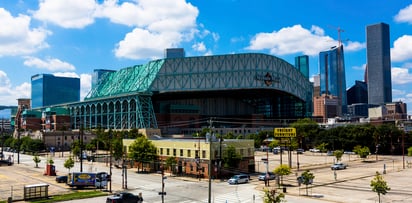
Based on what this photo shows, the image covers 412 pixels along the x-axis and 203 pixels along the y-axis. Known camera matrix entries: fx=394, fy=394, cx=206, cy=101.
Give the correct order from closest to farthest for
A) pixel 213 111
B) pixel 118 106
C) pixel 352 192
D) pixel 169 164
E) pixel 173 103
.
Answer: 1. pixel 352 192
2. pixel 169 164
3. pixel 118 106
4. pixel 173 103
5. pixel 213 111

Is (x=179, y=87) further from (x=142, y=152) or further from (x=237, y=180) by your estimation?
(x=237, y=180)

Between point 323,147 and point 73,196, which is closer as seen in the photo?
point 73,196

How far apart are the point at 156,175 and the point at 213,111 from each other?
4953 inches

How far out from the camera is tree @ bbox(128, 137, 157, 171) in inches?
3000

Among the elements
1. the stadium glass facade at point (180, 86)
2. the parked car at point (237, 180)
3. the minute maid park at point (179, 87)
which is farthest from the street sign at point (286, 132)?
the stadium glass facade at point (180, 86)

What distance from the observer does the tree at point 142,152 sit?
250 feet

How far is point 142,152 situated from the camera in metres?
76.6

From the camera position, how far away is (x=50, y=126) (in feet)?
616

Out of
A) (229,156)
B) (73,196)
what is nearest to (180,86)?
(229,156)

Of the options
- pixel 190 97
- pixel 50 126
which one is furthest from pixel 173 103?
pixel 50 126

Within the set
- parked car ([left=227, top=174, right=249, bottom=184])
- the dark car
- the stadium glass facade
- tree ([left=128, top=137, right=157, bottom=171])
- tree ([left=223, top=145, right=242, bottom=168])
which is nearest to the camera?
the dark car

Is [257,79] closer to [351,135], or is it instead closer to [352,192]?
[351,135]

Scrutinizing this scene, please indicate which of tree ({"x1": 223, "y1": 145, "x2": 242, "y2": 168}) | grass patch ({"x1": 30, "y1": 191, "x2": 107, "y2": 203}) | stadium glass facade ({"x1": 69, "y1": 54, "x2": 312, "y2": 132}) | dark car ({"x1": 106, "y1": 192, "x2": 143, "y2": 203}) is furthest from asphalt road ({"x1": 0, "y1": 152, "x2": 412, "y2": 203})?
stadium glass facade ({"x1": 69, "y1": 54, "x2": 312, "y2": 132})

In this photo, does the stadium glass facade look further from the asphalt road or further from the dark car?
the dark car
